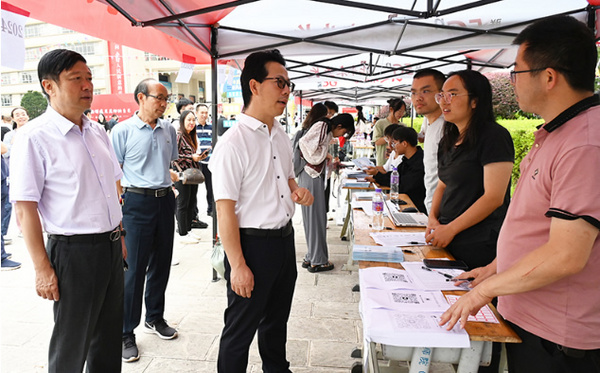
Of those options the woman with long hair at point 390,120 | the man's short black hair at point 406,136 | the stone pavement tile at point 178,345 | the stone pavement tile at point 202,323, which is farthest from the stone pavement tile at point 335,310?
the woman with long hair at point 390,120

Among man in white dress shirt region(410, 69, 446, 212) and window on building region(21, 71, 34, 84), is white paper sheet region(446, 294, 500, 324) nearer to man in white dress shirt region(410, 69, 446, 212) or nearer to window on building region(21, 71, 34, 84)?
man in white dress shirt region(410, 69, 446, 212)

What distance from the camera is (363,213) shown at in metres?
3.09

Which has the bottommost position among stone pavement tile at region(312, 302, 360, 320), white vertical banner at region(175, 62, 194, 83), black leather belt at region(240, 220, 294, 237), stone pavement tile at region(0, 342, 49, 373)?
stone pavement tile at region(312, 302, 360, 320)

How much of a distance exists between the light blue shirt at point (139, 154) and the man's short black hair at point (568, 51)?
7.85ft

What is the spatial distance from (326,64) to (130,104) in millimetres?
5622

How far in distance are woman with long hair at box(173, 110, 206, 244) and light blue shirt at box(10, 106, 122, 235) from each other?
9.07 feet

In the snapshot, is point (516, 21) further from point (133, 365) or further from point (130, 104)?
point (130, 104)

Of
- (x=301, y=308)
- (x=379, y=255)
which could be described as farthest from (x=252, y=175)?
(x=301, y=308)

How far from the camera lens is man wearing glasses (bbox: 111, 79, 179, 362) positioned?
271 cm

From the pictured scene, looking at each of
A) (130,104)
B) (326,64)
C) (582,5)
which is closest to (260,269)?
(582,5)

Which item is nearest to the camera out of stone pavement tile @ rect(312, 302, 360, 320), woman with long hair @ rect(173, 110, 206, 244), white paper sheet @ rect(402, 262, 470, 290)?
white paper sheet @ rect(402, 262, 470, 290)

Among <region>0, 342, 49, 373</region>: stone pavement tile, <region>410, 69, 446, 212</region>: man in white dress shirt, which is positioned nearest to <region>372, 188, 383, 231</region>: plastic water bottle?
<region>410, 69, 446, 212</region>: man in white dress shirt

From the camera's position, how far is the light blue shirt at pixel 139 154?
2754 millimetres

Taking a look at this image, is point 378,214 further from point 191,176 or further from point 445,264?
point 191,176
